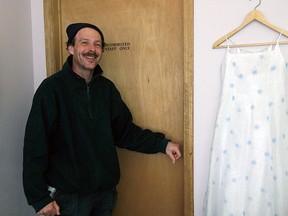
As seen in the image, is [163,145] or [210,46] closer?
[210,46]

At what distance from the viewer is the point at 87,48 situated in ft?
4.68

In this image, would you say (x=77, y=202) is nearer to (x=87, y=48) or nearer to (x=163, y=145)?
(x=163, y=145)

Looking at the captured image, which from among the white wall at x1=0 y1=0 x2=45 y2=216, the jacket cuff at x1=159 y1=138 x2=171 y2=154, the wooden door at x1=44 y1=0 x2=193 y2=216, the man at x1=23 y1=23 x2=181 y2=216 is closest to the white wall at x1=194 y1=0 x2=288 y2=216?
the wooden door at x1=44 y1=0 x2=193 y2=216

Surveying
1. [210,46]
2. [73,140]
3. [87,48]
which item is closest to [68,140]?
[73,140]

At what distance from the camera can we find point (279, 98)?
4.21ft

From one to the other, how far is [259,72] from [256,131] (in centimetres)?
28

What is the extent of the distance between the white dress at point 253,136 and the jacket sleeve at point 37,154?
0.82 metres

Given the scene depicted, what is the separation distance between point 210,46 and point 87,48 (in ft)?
2.07

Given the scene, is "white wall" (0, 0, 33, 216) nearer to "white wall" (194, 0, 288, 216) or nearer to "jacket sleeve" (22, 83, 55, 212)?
"jacket sleeve" (22, 83, 55, 212)

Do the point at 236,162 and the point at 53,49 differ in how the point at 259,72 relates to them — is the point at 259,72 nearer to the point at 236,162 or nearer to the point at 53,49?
the point at 236,162

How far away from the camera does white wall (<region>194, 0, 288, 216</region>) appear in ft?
4.43

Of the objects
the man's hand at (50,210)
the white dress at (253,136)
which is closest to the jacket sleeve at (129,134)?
the white dress at (253,136)

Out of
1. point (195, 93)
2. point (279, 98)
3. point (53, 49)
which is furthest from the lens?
point (53, 49)

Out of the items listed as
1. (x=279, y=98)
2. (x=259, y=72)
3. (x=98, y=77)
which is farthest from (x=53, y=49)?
(x=279, y=98)
